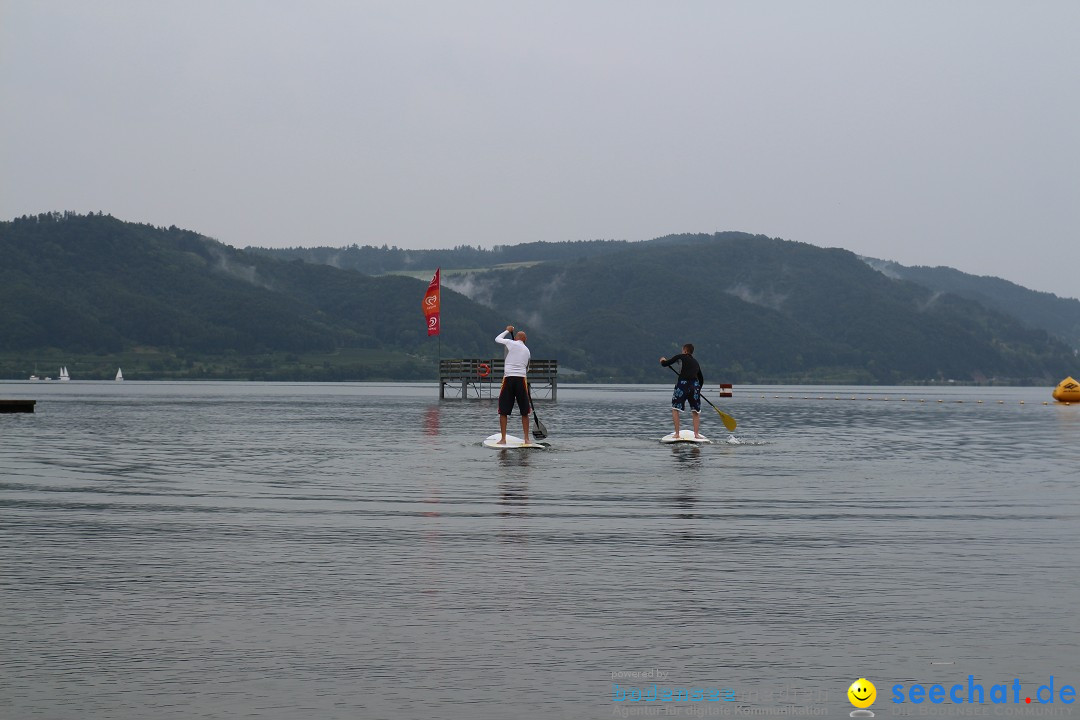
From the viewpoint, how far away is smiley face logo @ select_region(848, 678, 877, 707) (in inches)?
231

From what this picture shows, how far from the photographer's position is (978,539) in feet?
39.4

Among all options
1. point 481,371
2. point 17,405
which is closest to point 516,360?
point 17,405

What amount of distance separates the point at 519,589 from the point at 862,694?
11.2 ft

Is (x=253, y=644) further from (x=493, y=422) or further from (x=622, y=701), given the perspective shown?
(x=493, y=422)

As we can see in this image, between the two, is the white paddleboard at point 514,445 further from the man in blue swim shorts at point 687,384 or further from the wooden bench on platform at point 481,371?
the wooden bench on platform at point 481,371

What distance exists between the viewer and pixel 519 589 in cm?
897

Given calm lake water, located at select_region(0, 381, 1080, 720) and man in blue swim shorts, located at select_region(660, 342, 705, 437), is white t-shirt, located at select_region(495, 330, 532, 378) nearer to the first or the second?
man in blue swim shorts, located at select_region(660, 342, 705, 437)

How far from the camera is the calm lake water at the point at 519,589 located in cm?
628

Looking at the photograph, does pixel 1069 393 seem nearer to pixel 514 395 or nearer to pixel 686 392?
pixel 686 392

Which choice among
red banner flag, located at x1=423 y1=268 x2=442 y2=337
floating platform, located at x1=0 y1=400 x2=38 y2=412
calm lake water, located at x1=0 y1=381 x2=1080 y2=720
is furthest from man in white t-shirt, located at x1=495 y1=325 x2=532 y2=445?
red banner flag, located at x1=423 y1=268 x2=442 y2=337

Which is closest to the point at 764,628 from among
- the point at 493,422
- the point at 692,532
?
the point at 692,532

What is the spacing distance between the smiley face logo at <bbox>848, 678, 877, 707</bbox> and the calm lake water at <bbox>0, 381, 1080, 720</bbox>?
0.24 ft

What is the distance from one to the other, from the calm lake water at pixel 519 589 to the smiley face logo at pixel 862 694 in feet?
0.24

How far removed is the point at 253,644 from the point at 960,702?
3496 millimetres
